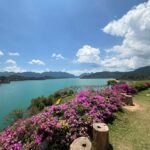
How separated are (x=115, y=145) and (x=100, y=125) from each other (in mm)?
910

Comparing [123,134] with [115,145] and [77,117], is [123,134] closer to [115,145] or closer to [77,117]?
[115,145]

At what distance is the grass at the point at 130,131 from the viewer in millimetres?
6958

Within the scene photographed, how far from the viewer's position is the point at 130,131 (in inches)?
328

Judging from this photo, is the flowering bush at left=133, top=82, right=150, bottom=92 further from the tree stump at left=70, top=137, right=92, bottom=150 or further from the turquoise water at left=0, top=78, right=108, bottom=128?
the tree stump at left=70, top=137, right=92, bottom=150

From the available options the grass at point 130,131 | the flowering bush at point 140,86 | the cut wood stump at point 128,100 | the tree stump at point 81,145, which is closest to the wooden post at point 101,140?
the grass at point 130,131

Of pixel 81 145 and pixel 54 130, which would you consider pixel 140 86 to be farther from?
pixel 81 145

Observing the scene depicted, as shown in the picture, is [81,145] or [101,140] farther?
[101,140]

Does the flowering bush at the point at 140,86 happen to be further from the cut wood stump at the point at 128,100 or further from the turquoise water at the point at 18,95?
the turquoise water at the point at 18,95

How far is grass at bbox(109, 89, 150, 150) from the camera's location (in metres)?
6.96

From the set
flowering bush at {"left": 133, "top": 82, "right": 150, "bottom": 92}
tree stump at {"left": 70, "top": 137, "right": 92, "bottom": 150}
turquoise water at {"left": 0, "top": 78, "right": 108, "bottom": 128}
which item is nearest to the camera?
tree stump at {"left": 70, "top": 137, "right": 92, "bottom": 150}

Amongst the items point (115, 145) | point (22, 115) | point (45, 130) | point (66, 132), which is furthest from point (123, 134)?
point (22, 115)

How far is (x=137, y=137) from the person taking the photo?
25.2 feet

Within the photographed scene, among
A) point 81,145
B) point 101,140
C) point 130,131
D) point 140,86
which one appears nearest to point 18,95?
point 140,86

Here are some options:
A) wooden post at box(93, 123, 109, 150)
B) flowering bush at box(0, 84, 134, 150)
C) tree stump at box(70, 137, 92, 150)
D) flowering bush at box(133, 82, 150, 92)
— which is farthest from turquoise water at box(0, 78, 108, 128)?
tree stump at box(70, 137, 92, 150)
